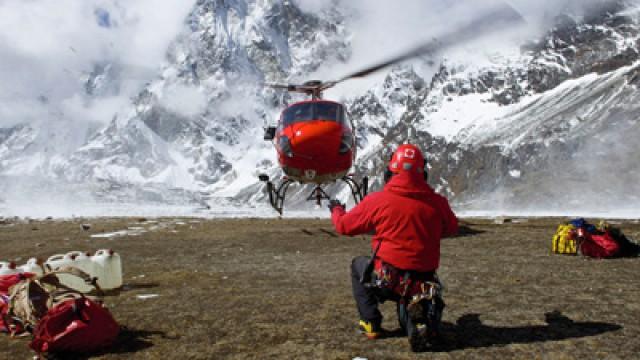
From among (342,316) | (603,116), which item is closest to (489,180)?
A: (603,116)

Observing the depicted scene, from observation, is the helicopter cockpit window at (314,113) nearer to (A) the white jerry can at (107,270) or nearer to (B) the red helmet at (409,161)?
(A) the white jerry can at (107,270)

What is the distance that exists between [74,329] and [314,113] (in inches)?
506

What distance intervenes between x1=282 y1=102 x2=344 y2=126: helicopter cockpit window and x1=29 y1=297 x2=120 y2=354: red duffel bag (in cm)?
1233

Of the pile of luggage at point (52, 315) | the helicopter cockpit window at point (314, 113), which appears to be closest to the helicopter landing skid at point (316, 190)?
the helicopter cockpit window at point (314, 113)

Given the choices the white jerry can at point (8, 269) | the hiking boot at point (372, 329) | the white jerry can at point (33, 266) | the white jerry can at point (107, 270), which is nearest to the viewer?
the hiking boot at point (372, 329)

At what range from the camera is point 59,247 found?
17875mm

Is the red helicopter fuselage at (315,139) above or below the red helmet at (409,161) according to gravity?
above

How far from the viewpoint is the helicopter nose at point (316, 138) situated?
17.1 metres

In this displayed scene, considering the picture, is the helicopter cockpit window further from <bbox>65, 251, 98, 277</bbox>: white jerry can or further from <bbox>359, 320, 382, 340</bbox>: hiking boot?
<bbox>359, 320, 382, 340</bbox>: hiking boot

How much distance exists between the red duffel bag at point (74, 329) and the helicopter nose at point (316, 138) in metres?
11.6

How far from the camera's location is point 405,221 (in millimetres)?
5926

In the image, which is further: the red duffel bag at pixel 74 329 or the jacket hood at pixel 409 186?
the jacket hood at pixel 409 186

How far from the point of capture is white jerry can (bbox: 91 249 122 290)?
9805 mm

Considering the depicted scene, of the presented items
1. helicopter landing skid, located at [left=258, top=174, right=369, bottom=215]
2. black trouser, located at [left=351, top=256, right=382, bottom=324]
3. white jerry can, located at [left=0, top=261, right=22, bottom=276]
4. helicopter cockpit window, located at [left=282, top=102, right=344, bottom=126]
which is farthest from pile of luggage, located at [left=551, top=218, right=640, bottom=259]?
white jerry can, located at [left=0, top=261, right=22, bottom=276]
